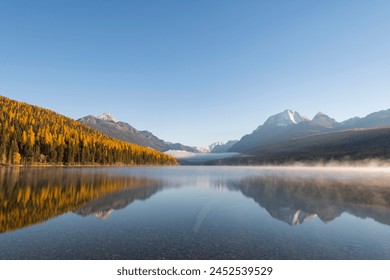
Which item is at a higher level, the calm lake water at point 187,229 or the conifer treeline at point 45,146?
the conifer treeline at point 45,146

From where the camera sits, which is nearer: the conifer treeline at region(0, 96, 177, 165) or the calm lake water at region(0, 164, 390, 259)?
the calm lake water at region(0, 164, 390, 259)

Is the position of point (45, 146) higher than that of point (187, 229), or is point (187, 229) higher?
point (45, 146)

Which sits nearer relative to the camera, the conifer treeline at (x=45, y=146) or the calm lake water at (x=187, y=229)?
the calm lake water at (x=187, y=229)

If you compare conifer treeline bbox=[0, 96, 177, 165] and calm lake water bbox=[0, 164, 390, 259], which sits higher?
conifer treeline bbox=[0, 96, 177, 165]

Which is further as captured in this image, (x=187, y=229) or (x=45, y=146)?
(x=45, y=146)
